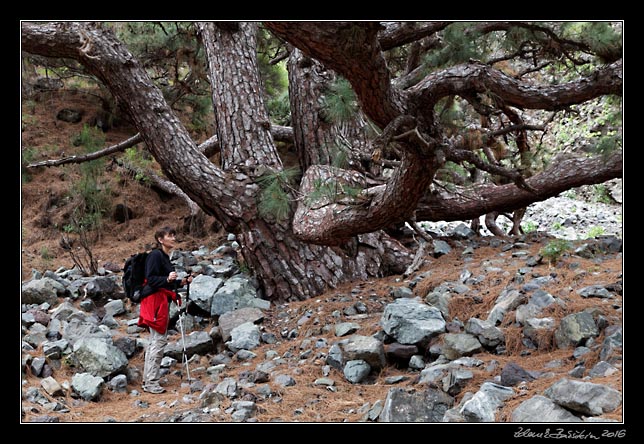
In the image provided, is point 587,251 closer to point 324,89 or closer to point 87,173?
point 324,89

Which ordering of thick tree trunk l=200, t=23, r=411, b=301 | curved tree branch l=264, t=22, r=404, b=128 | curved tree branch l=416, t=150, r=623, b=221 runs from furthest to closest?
thick tree trunk l=200, t=23, r=411, b=301 → curved tree branch l=416, t=150, r=623, b=221 → curved tree branch l=264, t=22, r=404, b=128

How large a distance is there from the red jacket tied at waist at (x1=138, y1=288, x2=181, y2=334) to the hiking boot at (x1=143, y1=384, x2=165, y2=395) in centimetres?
42

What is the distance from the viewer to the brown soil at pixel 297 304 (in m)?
3.66

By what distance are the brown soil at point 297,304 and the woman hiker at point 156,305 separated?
0.20 metres

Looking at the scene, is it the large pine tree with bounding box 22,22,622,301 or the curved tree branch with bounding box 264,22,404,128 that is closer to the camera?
the curved tree branch with bounding box 264,22,404,128

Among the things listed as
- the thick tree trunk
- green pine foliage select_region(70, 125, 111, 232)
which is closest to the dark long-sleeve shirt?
the thick tree trunk

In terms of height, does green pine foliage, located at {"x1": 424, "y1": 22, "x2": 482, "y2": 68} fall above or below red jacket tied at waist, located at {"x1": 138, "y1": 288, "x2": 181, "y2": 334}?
above

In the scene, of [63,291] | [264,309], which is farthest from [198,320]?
[63,291]

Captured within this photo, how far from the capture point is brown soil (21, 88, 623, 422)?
144 inches

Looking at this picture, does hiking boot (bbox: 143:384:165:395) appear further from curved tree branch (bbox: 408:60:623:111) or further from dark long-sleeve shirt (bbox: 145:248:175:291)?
curved tree branch (bbox: 408:60:623:111)

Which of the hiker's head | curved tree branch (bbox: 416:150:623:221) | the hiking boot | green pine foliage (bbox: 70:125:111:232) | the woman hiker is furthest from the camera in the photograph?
green pine foliage (bbox: 70:125:111:232)

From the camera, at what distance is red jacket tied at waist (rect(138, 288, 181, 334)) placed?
470 cm

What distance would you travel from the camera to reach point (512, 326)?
4238mm

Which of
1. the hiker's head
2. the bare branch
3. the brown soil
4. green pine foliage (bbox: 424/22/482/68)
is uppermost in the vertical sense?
the bare branch
